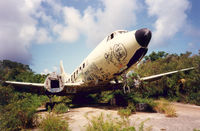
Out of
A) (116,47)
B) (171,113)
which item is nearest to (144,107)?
(171,113)

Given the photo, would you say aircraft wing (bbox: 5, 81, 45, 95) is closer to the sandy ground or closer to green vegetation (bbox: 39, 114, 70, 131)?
the sandy ground

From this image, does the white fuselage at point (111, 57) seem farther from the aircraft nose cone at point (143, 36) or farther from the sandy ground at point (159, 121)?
the sandy ground at point (159, 121)

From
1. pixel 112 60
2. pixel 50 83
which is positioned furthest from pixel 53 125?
pixel 50 83

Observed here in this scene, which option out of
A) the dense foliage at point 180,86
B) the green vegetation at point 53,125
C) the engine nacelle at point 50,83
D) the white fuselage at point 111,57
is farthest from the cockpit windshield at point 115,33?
the green vegetation at point 53,125

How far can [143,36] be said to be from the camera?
6379 mm

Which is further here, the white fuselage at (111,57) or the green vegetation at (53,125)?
the white fuselage at (111,57)

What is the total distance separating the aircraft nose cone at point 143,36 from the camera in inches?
250

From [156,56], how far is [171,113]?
46323mm

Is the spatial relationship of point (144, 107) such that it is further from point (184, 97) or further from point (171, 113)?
point (184, 97)

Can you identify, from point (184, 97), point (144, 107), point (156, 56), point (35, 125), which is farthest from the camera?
point (156, 56)

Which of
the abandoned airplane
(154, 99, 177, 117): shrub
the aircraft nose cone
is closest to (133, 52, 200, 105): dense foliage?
(154, 99, 177, 117): shrub

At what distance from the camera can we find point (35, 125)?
17.9 feet

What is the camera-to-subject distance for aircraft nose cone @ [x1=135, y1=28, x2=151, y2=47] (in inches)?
250

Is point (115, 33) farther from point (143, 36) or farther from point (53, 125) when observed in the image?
point (53, 125)
